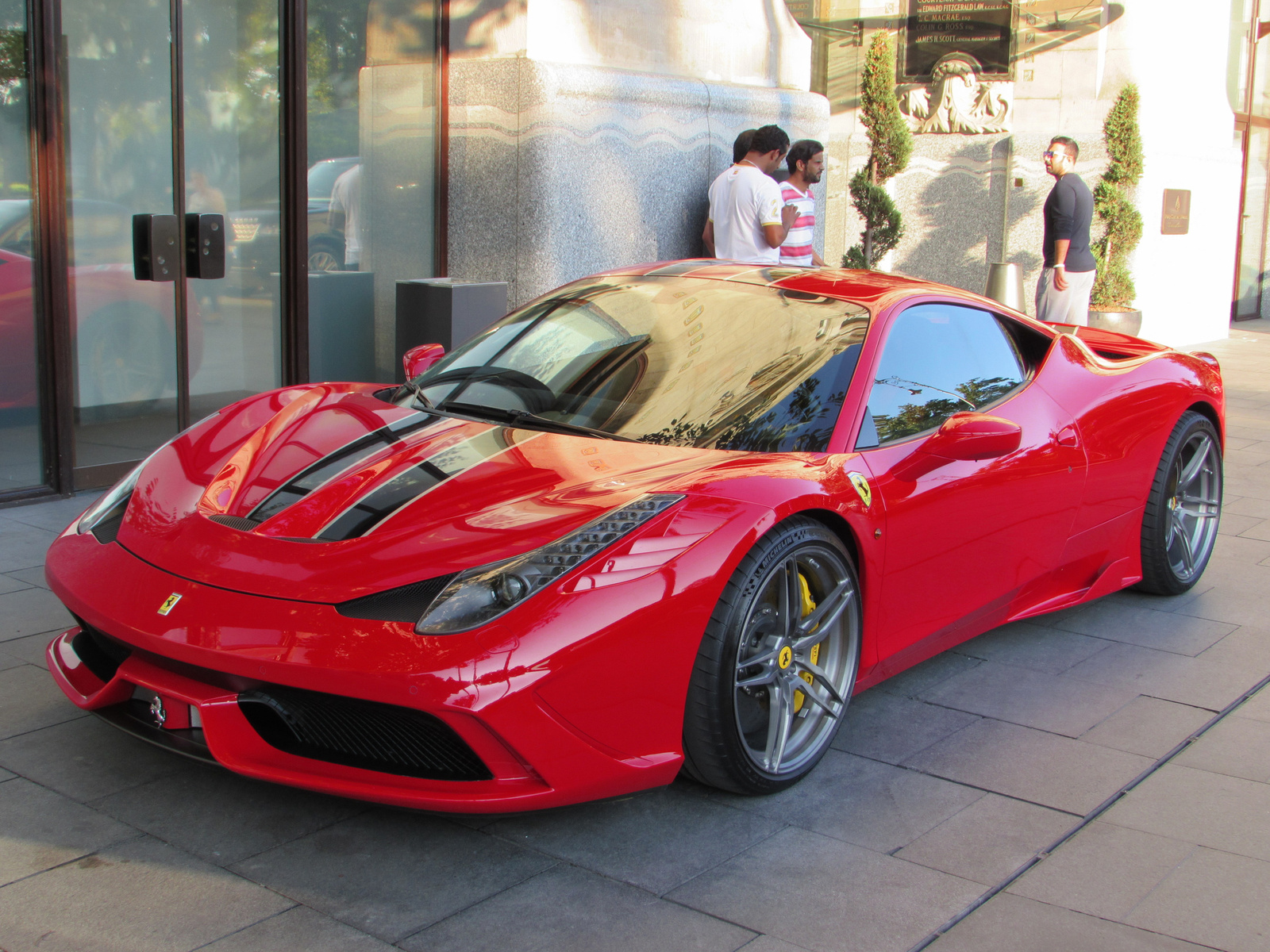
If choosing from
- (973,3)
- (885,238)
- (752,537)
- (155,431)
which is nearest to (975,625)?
(752,537)

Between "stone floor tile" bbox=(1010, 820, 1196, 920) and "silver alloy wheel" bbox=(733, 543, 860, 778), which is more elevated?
"silver alloy wheel" bbox=(733, 543, 860, 778)

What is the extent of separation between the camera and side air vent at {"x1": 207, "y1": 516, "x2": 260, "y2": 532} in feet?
9.86

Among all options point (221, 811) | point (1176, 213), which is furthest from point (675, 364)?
point (1176, 213)

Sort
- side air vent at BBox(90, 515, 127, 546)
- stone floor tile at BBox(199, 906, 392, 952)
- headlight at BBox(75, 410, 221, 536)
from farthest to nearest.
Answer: headlight at BBox(75, 410, 221, 536) < side air vent at BBox(90, 515, 127, 546) < stone floor tile at BBox(199, 906, 392, 952)

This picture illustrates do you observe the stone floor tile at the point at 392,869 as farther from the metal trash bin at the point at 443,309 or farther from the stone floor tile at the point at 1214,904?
the metal trash bin at the point at 443,309

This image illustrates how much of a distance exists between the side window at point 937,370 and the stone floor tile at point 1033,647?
3.01ft

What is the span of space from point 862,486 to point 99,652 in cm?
197

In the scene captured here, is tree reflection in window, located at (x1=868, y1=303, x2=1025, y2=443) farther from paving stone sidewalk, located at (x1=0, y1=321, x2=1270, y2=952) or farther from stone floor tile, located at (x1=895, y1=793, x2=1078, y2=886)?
stone floor tile, located at (x1=895, y1=793, x2=1078, y2=886)

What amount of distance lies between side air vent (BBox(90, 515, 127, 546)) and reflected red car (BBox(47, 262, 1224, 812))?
0.01 metres

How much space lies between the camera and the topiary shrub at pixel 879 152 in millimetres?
14273

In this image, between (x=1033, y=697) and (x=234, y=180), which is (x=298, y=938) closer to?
(x=1033, y=697)

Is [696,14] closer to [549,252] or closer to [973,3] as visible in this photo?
[549,252]

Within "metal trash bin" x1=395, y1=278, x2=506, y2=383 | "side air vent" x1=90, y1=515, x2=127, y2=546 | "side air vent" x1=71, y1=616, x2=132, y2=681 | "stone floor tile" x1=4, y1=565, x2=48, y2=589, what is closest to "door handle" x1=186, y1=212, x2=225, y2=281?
"metal trash bin" x1=395, y1=278, x2=506, y2=383

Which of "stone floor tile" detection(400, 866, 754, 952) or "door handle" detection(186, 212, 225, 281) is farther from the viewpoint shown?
"door handle" detection(186, 212, 225, 281)
